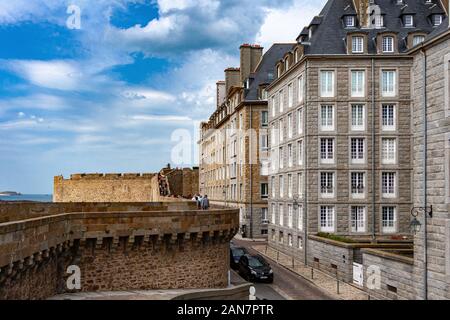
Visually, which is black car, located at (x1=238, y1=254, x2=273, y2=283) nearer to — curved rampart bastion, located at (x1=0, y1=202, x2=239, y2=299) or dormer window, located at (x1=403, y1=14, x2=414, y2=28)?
curved rampart bastion, located at (x1=0, y1=202, x2=239, y2=299)

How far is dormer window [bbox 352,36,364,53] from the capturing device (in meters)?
37.7

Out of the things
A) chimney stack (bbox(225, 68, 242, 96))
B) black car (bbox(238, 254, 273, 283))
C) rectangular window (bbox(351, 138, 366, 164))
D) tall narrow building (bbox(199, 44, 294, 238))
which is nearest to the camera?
black car (bbox(238, 254, 273, 283))

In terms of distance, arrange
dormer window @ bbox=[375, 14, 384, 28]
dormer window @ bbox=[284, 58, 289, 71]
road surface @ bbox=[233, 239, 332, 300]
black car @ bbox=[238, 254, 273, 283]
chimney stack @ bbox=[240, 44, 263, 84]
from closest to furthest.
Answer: road surface @ bbox=[233, 239, 332, 300] < black car @ bbox=[238, 254, 273, 283] < dormer window @ bbox=[375, 14, 384, 28] < dormer window @ bbox=[284, 58, 289, 71] < chimney stack @ bbox=[240, 44, 263, 84]

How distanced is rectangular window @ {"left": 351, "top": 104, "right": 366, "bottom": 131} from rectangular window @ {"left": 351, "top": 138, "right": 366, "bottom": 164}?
800 millimetres

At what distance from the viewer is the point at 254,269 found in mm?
30516

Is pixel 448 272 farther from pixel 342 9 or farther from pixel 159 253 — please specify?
pixel 342 9

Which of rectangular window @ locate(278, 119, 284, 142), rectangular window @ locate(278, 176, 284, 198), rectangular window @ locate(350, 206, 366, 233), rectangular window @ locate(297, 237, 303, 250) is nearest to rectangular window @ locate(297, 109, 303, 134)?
rectangular window @ locate(278, 119, 284, 142)

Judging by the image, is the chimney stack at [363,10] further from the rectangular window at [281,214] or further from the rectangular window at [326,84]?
the rectangular window at [281,214]

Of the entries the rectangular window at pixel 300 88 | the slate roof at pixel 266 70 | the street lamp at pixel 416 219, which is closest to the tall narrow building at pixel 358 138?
the rectangular window at pixel 300 88

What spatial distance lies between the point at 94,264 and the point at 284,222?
26.1m

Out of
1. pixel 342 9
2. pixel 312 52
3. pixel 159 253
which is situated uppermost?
pixel 342 9

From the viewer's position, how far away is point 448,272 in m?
20.2

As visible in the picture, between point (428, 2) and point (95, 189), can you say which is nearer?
point (428, 2)

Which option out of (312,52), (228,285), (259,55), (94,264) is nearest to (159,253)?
(94,264)
